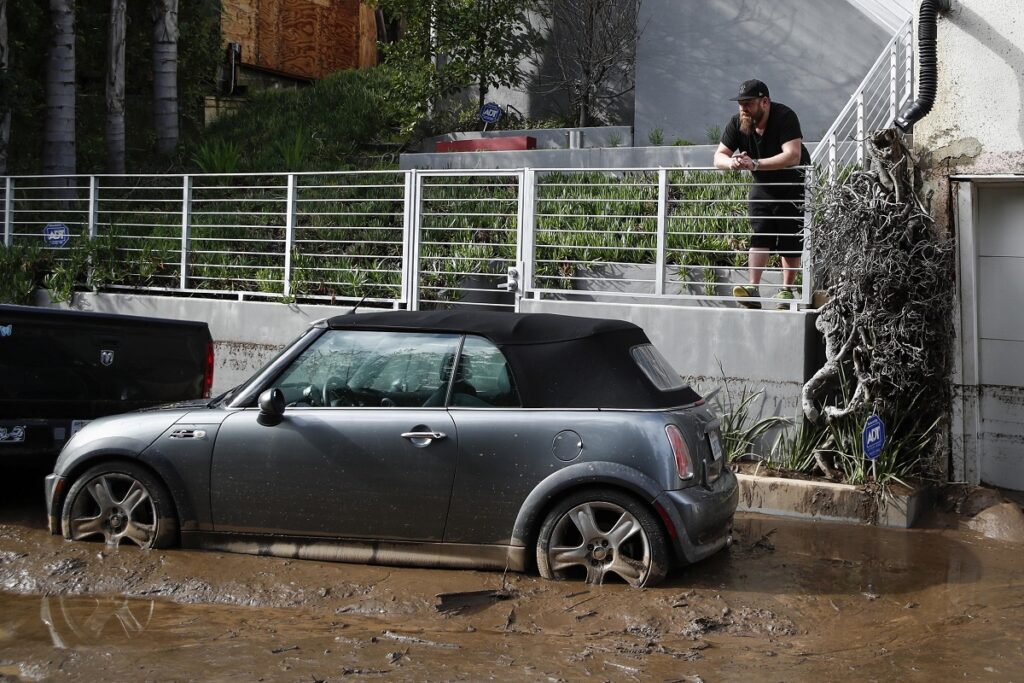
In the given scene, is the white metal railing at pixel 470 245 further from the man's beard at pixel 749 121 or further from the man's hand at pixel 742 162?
the man's beard at pixel 749 121

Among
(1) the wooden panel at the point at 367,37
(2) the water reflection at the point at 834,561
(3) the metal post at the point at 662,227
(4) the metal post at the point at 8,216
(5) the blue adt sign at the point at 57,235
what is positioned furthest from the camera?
(1) the wooden panel at the point at 367,37

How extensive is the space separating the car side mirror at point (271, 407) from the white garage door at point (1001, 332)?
4.95 meters

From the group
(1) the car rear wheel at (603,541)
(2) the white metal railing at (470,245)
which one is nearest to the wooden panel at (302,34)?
(2) the white metal railing at (470,245)

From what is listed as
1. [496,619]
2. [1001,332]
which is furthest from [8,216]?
[1001,332]

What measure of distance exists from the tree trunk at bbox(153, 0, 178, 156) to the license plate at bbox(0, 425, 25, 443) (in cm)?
1347

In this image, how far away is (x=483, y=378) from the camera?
598cm

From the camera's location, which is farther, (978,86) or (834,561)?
(978,86)

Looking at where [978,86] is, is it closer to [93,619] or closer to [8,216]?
[93,619]

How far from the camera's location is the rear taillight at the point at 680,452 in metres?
5.63

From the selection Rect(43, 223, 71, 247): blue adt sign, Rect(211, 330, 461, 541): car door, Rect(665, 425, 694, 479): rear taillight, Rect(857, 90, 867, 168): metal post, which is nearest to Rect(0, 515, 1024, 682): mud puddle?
Rect(211, 330, 461, 541): car door

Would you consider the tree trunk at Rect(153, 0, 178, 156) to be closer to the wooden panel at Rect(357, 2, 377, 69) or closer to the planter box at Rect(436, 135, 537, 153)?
the planter box at Rect(436, 135, 537, 153)

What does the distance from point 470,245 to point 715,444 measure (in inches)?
199

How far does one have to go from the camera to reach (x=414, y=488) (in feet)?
19.2

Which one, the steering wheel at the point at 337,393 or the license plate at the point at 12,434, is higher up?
the steering wheel at the point at 337,393
